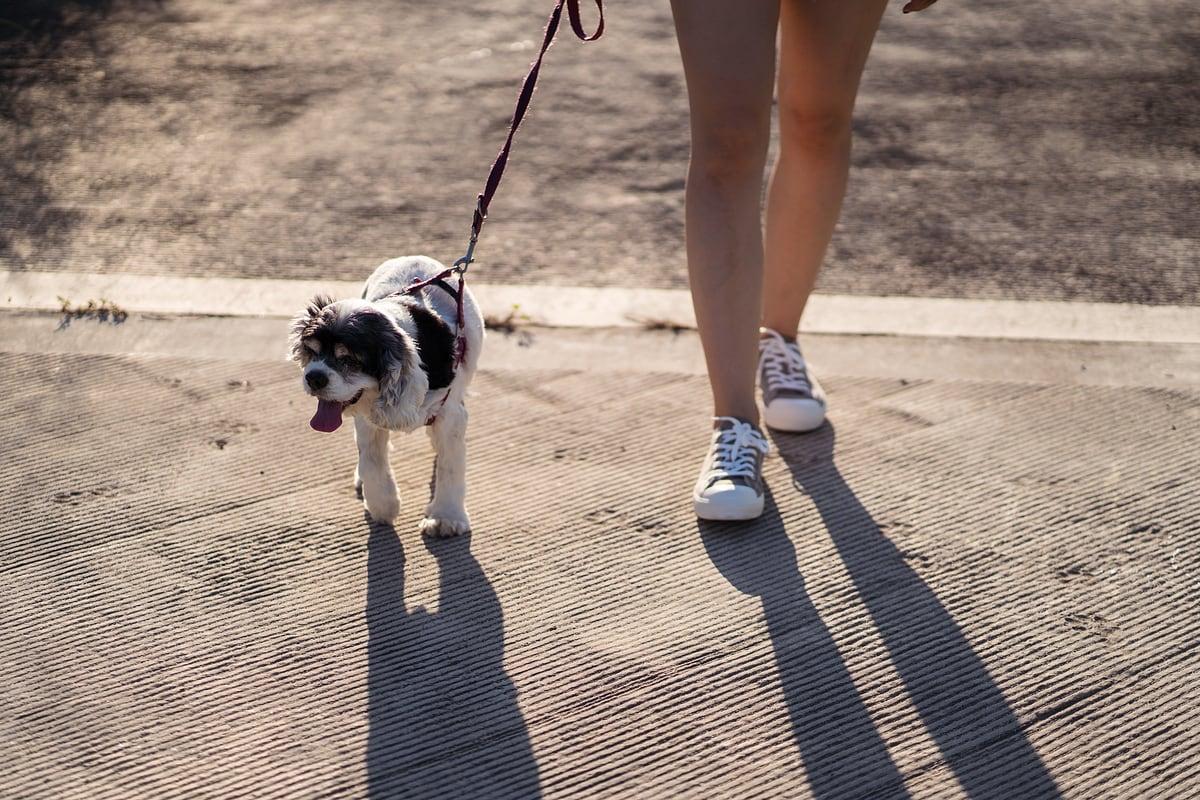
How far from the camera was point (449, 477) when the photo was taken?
306 centimetres

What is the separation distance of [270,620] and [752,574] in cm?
115

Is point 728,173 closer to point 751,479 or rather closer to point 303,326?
point 751,479

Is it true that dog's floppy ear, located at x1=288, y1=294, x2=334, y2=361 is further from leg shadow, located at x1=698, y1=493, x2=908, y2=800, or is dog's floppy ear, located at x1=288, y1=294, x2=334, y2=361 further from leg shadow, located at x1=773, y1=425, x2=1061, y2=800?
leg shadow, located at x1=773, y1=425, x2=1061, y2=800

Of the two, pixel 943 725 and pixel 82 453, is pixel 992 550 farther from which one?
pixel 82 453

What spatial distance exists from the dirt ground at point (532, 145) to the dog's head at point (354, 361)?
1.76 meters

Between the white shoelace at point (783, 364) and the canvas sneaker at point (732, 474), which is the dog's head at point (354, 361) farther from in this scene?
the white shoelace at point (783, 364)

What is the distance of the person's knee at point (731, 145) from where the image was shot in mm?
2947

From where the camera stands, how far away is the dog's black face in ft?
8.52

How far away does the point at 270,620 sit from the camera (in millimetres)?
2787

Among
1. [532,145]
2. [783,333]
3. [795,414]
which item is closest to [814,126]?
[783,333]

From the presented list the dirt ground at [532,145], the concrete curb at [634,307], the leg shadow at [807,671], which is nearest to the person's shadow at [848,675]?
the leg shadow at [807,671]

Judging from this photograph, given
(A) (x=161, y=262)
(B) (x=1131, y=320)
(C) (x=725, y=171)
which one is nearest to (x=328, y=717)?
(C) (x=725, y=171)

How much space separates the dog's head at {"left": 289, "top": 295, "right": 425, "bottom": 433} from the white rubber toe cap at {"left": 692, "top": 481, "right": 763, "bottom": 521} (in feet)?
→ 2.74

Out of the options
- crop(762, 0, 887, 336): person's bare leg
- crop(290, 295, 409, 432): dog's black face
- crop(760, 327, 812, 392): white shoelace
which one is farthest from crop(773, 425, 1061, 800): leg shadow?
crop(290, 295, 409, 432): dog's black face
